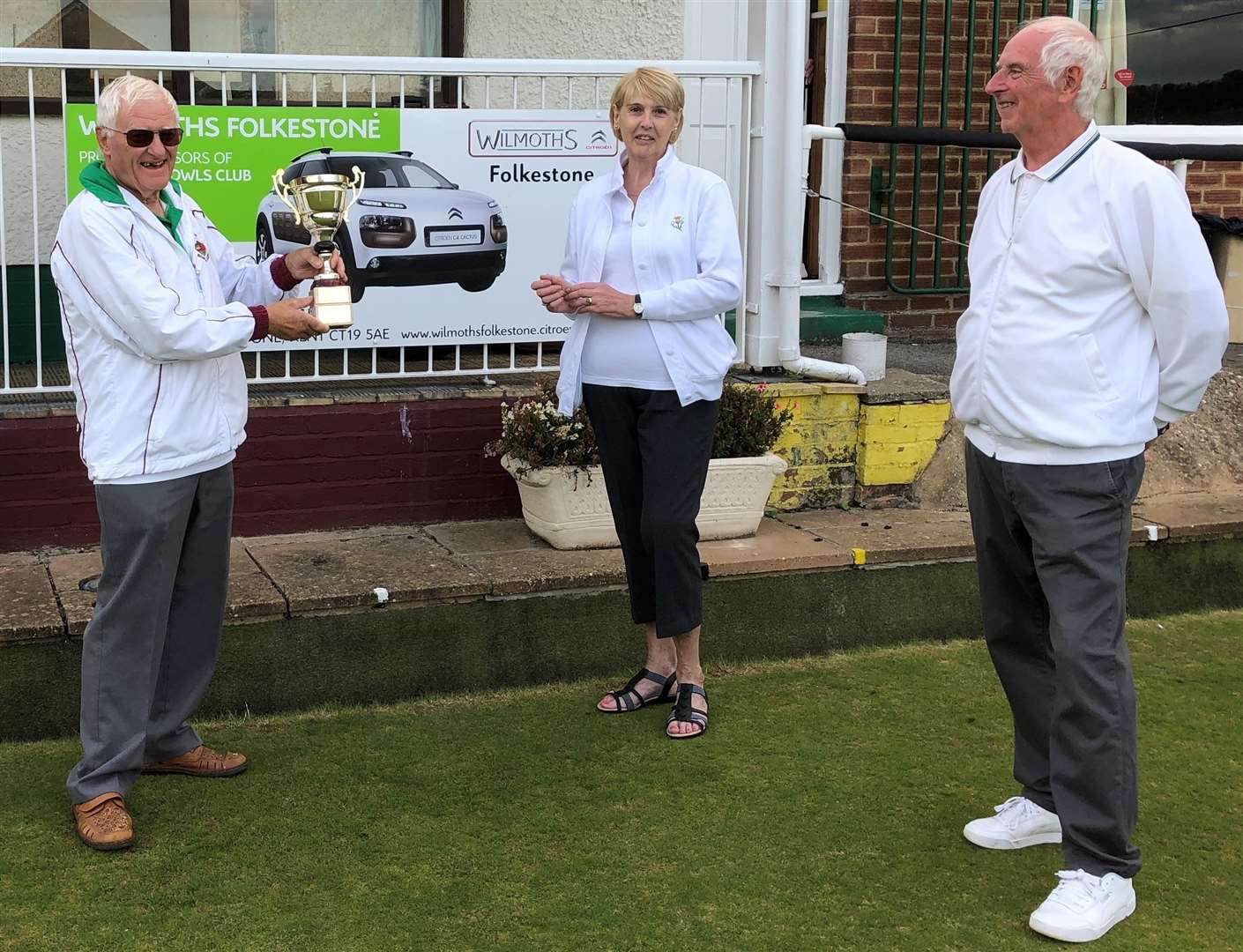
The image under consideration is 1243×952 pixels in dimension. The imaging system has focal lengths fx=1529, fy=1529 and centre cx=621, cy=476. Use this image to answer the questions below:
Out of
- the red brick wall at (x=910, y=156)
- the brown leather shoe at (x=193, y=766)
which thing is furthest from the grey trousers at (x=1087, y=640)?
the red brick wall at (x=910, y=156)

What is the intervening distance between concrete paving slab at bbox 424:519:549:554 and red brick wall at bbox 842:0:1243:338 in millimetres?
2875

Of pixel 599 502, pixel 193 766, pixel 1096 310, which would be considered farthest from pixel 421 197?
pixel 1096 310

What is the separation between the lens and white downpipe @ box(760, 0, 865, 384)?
18.9 ft

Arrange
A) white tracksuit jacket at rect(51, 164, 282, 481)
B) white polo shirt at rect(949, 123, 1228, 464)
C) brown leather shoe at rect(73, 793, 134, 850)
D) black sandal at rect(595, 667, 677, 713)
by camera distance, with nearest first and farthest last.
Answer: white polo shirt at rect(949, 123, 1228, 464)
white tracksuit jacket at rect(51, 164, 282, 481)
brown leather shoe at rect(73, 793, 134, 850)
black sandal at rect(595, 667, 677, 713)

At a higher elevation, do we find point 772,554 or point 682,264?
point 682,264

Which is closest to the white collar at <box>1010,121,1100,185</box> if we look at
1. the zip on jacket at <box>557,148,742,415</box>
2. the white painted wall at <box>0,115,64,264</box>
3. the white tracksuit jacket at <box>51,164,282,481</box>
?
the zip on jacket at <box>557,148,742,415</box>

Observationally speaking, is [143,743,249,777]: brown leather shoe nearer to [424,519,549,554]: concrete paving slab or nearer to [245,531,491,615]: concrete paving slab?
[245,531,491,615]: concrete paving slab

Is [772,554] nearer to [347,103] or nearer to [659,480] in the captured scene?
[659,480]

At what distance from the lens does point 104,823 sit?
12.1 ft

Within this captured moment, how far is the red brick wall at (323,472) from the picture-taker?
4965mm

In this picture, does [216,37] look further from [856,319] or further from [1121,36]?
[1121,36]

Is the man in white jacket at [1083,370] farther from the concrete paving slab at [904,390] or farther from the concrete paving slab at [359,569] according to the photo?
the concrete paving slab at [904,390]

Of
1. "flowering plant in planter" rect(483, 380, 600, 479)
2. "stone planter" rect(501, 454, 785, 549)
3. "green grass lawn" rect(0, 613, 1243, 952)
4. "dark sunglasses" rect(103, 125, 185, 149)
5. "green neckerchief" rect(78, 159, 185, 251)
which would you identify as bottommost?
"green grass lawn" rect(0, 613, 1243, 952)

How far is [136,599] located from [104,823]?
1.78ft
